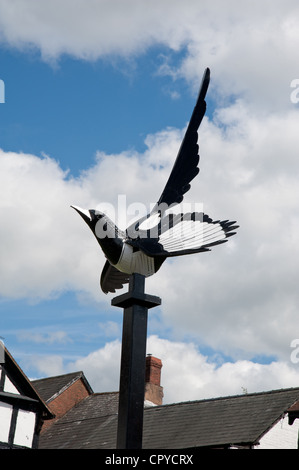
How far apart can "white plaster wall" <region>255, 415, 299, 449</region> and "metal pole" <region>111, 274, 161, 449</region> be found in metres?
13.2

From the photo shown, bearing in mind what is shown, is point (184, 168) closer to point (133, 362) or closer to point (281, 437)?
point (133, 362)

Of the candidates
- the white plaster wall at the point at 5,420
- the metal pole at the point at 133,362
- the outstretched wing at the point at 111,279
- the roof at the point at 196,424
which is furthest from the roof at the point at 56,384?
the metal pole at the point at 133,362

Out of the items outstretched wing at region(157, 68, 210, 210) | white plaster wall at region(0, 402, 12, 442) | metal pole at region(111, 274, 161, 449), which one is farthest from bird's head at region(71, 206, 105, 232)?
white plaster wall at region(0, 402, 12, 442)

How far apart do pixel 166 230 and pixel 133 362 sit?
4.03 ft

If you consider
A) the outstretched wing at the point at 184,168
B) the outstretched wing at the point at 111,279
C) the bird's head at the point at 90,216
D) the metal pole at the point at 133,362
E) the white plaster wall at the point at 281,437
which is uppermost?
the white plaster wall at the point at 281,437

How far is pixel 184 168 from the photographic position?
6340mm

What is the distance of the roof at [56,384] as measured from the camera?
27.1 meters

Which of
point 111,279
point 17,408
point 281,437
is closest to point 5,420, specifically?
point 17,408

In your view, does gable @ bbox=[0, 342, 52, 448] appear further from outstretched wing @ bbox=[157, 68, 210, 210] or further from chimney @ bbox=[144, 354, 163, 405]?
outstretched wing @ bbox=[157, 68, 210, 210]

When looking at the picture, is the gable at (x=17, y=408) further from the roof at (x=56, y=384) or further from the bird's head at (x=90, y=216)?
the bird's head at (x=90, y=216)

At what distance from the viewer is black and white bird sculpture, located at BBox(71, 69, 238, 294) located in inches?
230

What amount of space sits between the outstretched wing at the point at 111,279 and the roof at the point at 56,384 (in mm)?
21367
